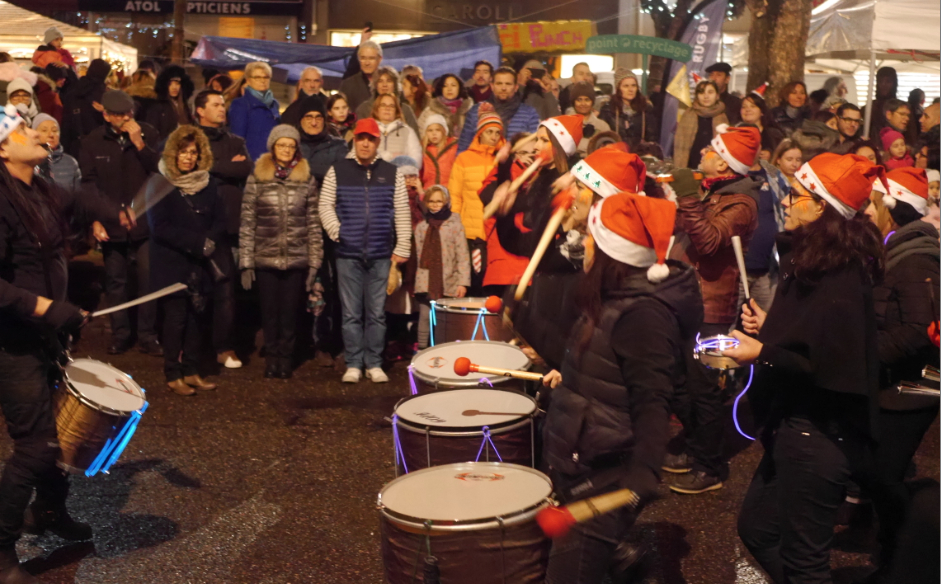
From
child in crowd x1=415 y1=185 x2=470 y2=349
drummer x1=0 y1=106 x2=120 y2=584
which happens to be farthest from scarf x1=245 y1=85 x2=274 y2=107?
drummer x1=0 y1=106 x2=120 y2=584

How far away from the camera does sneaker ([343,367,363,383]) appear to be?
843 cm

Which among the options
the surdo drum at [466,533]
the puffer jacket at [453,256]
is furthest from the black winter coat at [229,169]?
the surdo drum at [466,533]

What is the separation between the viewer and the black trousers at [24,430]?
14.7 feet

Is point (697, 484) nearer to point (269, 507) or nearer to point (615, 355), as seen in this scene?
point (269, 507)

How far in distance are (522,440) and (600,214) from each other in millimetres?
1289

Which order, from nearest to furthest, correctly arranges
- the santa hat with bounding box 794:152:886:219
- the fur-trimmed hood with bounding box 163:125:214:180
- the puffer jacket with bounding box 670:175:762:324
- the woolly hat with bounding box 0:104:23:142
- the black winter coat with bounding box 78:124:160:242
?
the santa hat with bounding box 794:152:886:219
the woolly hat with bounding box 0:104:23:142
the puffer jacket with bounding box 670:175:762:324
the fur-trimmed hood with bounding box 163:125:214:180
the black winter coat with bounding box 78:124:160:242

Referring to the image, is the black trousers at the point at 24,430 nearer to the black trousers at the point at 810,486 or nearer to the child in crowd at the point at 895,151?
the black trousers at the point at 810,486

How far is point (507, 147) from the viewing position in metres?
6.26

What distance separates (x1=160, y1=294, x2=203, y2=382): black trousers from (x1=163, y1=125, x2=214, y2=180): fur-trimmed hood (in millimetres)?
1047

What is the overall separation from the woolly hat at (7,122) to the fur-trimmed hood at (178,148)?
10.4 feet

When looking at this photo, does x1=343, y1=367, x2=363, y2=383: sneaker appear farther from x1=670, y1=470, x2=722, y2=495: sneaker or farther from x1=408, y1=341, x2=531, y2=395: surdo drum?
x1=670, y1=470, x2=722, y2=495: sneaker

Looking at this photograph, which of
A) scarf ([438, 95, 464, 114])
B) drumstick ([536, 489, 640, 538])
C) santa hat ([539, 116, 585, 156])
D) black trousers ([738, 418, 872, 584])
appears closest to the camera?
drumstick ([536, 489, 640, 538])

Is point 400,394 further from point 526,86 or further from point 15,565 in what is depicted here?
point 526,86

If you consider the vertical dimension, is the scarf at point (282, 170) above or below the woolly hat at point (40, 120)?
below
